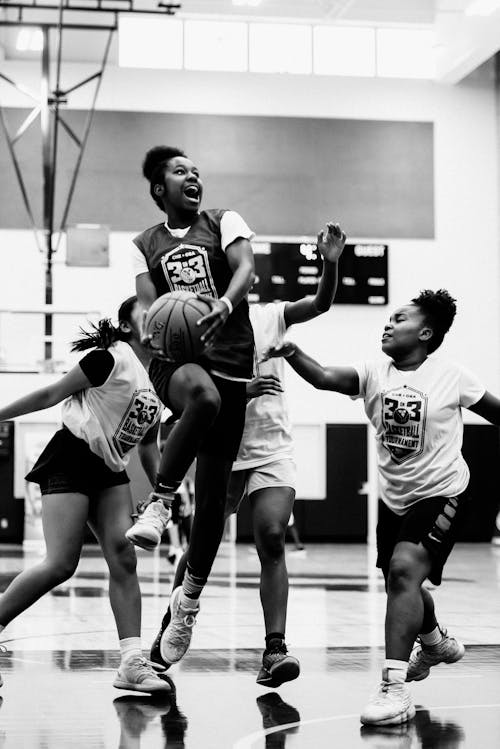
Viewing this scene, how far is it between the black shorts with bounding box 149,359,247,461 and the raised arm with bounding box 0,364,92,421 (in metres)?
0.32

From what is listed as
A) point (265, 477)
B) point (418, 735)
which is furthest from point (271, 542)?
point (418, 735)

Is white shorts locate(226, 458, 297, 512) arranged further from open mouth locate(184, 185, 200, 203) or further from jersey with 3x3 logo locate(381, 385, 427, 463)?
open mouth locate(184, 185, 200, 203)

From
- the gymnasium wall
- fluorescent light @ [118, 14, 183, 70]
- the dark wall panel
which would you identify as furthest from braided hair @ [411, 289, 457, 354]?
fluorescent light @ [118, 14, 183, 70]

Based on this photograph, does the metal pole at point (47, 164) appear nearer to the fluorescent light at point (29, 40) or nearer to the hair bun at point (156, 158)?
the fluorescent light at point (29, 40)

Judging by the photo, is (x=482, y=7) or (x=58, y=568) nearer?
(x=58, y=568)

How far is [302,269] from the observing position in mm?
17906

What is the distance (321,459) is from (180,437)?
13.7 meters

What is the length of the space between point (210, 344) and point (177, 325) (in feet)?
0.51

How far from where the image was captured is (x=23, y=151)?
57.9 ft

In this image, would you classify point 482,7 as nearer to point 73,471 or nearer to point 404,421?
point 404,421

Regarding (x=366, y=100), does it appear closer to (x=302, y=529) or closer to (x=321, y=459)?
(x=321, y=459)

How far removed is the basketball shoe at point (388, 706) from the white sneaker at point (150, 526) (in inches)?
39.0

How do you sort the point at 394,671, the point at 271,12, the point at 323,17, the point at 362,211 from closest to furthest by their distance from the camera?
the point at 394,671 → the point at 271,12 → the point at 323,17 → the point at 362,211

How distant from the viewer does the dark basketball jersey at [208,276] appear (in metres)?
4.69
